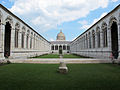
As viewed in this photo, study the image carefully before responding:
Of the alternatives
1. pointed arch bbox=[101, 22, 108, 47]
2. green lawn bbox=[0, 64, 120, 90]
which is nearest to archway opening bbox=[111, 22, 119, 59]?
pointed arch bbox=[101, 22, 108, 47]

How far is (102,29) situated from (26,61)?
1192 centimetres

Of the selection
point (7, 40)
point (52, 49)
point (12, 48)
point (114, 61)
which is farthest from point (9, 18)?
point (52, 49)

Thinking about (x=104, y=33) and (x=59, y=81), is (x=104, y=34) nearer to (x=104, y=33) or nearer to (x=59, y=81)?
(x=104, y=33)

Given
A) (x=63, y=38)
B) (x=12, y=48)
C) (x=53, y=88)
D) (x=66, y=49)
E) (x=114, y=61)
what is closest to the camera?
(x=53, y=88)

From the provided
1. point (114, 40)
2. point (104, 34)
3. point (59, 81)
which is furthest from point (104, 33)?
point (59, 81)

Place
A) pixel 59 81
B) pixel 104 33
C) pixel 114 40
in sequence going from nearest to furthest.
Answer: pixel 59 81 → pixel 114 40 → pixel 104 33

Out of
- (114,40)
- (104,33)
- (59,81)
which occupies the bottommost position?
(59,81)

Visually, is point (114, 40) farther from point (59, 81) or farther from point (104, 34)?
point (59, 81)

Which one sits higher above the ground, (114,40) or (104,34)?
(104,34)

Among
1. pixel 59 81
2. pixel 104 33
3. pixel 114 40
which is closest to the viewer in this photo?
pixel 59 81

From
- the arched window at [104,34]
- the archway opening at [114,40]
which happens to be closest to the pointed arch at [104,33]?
the arched window at [104,34]

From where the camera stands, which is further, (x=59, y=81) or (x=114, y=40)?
(x=114, y=40)

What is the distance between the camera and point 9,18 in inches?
580

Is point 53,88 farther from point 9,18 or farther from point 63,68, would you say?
point 9,18
